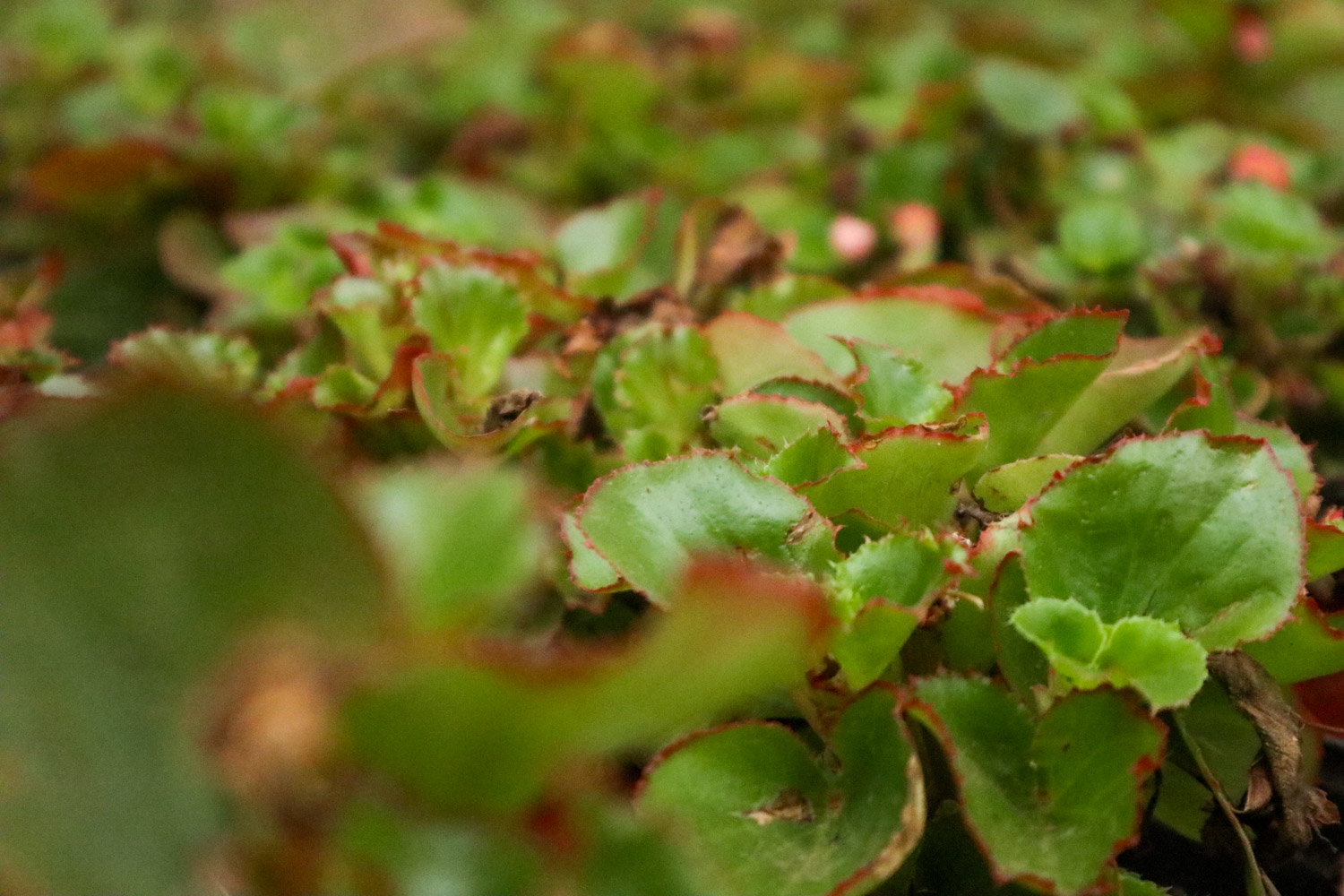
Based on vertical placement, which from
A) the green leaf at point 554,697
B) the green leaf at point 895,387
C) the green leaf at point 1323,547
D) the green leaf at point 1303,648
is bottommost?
the green leaf at point 1303,648

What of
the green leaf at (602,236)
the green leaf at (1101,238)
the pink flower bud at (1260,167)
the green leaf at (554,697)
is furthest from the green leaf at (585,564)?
the pink flower bud at (1260,167)

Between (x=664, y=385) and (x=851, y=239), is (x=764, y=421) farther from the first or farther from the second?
(x=851, y=239)

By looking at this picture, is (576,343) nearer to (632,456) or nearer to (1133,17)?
(632,456)

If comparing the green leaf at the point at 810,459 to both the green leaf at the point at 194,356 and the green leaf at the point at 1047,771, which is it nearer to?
the green leaf at the point at 1047,771

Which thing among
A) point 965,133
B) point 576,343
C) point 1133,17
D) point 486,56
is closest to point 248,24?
point 486,56

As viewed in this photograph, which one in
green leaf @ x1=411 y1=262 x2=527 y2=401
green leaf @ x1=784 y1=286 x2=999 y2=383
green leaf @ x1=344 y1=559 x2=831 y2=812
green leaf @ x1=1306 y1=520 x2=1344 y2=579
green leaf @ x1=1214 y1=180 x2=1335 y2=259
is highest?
green leaf @ x1=344 y1=559 x2=831 y2=812

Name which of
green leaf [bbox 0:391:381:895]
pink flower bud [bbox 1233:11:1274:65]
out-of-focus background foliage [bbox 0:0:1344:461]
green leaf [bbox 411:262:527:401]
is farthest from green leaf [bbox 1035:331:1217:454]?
pink flower bud [bbox 1233:11:1274:65]

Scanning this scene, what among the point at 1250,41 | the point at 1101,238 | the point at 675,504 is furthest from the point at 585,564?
the point at 1250,41

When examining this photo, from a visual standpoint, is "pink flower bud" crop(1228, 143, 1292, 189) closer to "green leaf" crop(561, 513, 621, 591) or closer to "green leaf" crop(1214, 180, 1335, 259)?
"green leaf" crop(1214, 180, 1335, 259)
